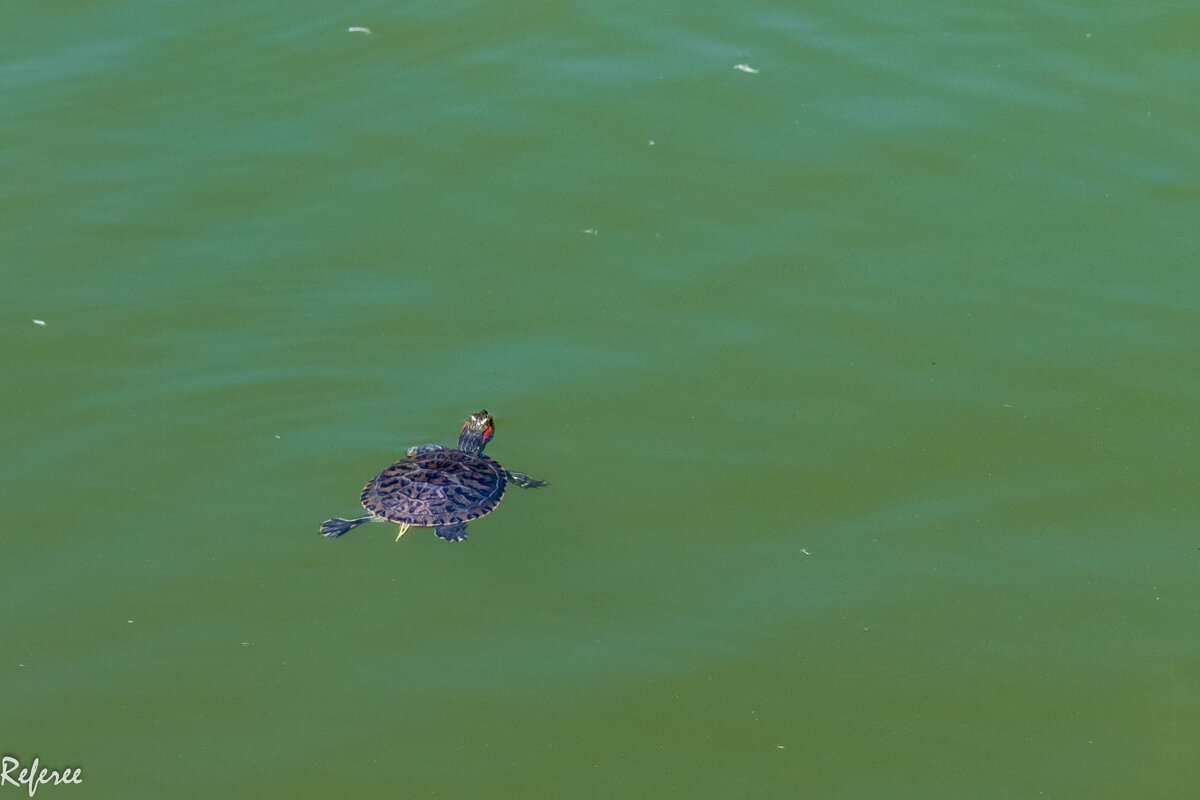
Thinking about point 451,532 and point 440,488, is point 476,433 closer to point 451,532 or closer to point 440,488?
point 440,488

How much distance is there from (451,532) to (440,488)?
181 mm

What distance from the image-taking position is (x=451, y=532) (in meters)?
4.61

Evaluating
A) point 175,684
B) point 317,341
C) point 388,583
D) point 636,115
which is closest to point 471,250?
point 317,341

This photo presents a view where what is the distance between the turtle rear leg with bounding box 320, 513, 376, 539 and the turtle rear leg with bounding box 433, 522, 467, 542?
0.89 feet

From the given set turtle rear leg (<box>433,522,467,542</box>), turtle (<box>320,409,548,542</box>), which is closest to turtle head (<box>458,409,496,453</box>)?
turtle (<box>320,409,548,542</box>)

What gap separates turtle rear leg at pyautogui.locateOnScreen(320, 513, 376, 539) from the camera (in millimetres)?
4535

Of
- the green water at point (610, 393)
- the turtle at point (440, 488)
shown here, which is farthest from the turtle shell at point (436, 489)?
the green water at point (610, 393)

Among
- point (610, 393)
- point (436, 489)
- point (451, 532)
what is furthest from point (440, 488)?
point (610, 393)

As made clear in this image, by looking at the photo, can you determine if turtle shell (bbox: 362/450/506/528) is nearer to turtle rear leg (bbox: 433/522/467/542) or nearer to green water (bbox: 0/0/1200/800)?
turtle rear leg (bbox: 433/522/467/542)

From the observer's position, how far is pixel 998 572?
4.40 m

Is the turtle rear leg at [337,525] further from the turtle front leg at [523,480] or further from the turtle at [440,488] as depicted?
the turtle front leg at [523,480]

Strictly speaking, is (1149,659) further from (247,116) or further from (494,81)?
(247,116)

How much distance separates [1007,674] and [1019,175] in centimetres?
309

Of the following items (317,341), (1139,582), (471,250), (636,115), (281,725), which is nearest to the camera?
(281,725)
